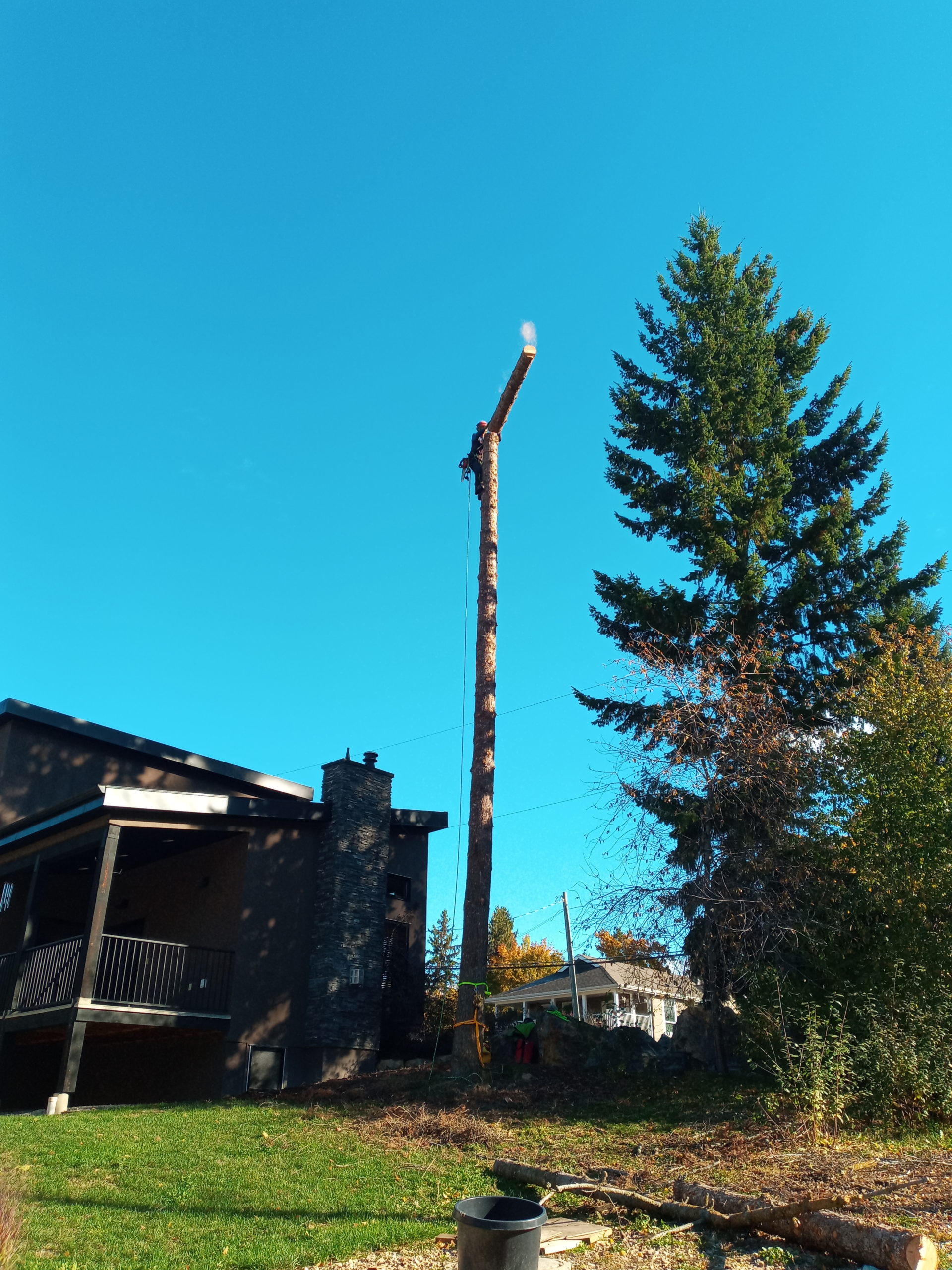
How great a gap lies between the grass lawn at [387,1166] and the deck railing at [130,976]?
7.18 feet

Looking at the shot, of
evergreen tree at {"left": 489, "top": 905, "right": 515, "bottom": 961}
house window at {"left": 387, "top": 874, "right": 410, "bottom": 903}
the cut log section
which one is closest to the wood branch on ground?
the cut log section

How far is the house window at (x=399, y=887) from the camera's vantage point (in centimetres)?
1872

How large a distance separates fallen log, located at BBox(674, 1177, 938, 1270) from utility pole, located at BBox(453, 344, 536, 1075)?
20.1ft

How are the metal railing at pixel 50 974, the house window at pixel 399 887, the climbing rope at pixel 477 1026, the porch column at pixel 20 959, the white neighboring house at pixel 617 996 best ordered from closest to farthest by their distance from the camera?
the climbing rope at pixel 477 1026 → the white neighboring house at pixel 617 996 → the metal railing at pixel 50 974 → the porch column at pixel 20 959 → the house window at pixel 399 887

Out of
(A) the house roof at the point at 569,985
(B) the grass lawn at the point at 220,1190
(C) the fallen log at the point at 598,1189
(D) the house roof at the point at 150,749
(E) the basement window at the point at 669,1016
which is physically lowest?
(B) the grass lawn at the point at 220,1190

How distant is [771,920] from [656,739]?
2789 millimetres

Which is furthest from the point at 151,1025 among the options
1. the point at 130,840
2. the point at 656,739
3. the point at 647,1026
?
the point at 647,1026

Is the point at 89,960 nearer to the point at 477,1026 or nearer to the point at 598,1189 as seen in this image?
the point at 477,1026

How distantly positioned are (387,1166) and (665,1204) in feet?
9.26

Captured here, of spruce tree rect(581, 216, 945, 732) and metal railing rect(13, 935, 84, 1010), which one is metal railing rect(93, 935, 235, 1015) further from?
spruce tree rect(581, 216, 945, 732)

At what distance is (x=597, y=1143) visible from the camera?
348 inches

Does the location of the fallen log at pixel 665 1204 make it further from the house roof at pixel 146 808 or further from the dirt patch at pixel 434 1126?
the house roof at pixel 146 808

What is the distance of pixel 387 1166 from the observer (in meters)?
8.21

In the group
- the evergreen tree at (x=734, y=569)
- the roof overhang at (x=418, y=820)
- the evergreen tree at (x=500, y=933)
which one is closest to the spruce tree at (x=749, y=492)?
the evergreen tree at (x=734, y=569)
